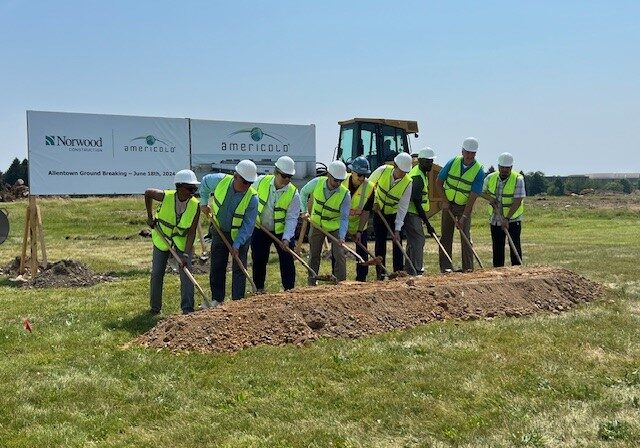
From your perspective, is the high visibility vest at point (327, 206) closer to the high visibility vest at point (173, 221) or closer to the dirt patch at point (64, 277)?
the high visibility vest at point (173, 221)

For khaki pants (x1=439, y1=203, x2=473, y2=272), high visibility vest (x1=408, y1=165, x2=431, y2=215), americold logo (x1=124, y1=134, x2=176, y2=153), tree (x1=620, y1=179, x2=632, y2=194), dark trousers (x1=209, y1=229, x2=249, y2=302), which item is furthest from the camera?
tree (x1=620, y1=179, x2=632, y2=194)

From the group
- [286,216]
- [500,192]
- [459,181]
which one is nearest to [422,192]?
[459,181]

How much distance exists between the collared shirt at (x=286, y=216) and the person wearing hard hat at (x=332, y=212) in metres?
0.36

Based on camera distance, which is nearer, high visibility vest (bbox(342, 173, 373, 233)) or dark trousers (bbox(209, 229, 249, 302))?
dark trousers (bbox(209, 229, 249, 302))

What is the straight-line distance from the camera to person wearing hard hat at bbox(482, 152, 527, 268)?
35.3ft

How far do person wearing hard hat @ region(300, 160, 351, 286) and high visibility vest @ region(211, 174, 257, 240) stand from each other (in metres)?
1.24

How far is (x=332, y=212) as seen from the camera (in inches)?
355

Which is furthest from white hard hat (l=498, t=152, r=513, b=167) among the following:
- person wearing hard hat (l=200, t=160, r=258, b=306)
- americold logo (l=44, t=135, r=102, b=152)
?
americold logo (l=44, t=135, r=102, b=152)

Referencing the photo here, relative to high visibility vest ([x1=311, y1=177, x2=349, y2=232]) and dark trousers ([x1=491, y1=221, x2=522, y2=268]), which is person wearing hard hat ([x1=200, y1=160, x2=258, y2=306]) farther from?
dark trousers ([x1=491, y1=221, x2=522, y2=268])

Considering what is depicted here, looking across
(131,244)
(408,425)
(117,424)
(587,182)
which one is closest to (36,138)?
(131,244)

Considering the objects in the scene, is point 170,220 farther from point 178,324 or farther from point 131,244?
point 131,244

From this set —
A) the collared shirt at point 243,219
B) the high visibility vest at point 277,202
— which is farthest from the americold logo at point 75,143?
the collared shirt at point 243,219

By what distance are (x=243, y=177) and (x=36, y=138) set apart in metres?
7.76

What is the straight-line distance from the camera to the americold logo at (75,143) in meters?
14.0
